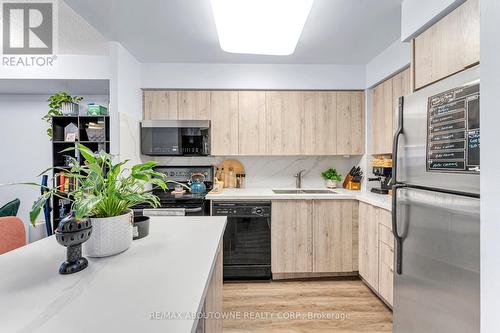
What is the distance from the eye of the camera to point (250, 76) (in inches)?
114

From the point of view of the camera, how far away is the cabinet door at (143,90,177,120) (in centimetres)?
290

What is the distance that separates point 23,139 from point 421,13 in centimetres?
474

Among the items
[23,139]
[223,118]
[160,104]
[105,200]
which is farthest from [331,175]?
[23,139]

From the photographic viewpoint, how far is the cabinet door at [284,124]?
2.94m

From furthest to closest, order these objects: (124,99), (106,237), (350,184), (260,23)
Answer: (350,184), (124,99), (260,23), (106,237)

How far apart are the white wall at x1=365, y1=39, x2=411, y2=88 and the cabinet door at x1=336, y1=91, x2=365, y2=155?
0.26 meters

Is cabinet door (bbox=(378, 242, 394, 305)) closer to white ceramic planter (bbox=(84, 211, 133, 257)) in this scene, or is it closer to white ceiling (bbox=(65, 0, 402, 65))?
white ceiling (bbox=(65, 0, 402, 65))

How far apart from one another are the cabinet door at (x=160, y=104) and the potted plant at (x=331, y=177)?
204 centimetres

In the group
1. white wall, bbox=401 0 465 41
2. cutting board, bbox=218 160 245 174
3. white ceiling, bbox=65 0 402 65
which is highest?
white ceiling, bbox=65 0 402 65

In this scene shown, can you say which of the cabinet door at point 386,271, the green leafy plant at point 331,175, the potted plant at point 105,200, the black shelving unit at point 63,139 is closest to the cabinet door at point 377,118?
the green leafy plant at point 331,175

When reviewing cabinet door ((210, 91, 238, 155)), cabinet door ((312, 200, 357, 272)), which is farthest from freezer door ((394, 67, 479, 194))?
cabinet door ((210, 91, 238, 155))

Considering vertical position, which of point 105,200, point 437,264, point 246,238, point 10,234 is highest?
point 105,200

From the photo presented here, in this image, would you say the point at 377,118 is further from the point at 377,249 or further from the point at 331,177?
the point at 377,249

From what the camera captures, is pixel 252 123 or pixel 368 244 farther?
pixel 252 123
